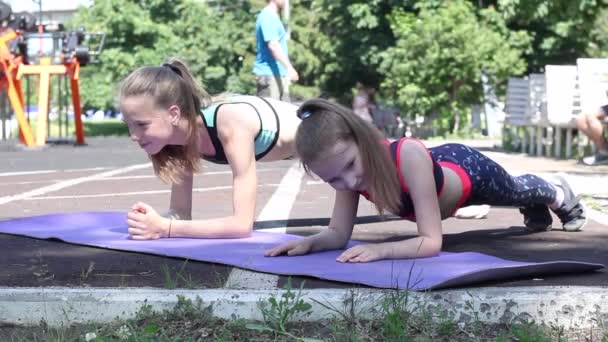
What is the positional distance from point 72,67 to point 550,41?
23005mm

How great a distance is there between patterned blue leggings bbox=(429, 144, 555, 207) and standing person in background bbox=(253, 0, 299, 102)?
5272 mm

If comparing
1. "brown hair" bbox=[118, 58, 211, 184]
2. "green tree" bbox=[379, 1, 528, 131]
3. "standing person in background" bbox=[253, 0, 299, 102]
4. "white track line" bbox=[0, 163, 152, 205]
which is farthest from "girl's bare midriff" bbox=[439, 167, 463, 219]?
"green tree" bbox=[379, 1, 528, 131]

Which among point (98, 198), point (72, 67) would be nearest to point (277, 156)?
point (98, 198)

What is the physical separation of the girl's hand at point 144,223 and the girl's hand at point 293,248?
0.78 m

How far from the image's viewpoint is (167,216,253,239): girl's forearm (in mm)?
5270

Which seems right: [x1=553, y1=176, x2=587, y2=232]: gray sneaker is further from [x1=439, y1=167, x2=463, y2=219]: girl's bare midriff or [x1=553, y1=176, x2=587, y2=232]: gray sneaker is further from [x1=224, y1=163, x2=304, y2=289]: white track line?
[x1=224, y1=163, x2=304, y2=289]: white track line

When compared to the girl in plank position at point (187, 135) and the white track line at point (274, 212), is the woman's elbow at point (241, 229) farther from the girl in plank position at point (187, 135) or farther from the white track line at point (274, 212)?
the white track line at point (274, 212)

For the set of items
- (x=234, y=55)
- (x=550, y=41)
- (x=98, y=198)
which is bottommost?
(x=234, y=55)

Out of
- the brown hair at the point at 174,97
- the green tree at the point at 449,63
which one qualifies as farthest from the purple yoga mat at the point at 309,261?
the green tree at the point at 449,63

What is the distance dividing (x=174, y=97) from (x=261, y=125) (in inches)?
21.6

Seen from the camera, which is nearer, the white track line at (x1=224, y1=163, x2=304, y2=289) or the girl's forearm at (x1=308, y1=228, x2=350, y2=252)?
the white track line at (x1=224, y1=163, x2=304, y2=289)

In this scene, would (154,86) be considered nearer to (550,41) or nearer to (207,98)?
(207,98)

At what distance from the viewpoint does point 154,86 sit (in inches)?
207

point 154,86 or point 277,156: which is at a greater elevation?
point 154,86
